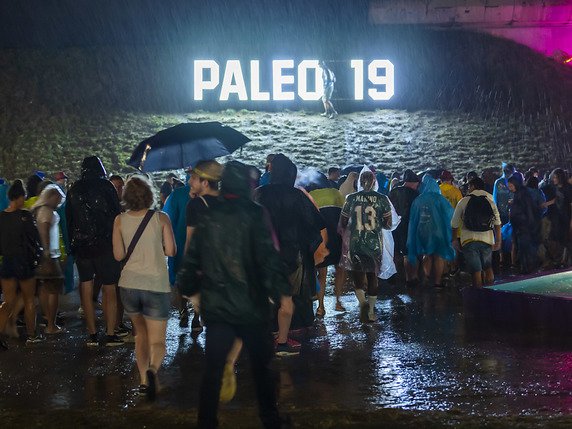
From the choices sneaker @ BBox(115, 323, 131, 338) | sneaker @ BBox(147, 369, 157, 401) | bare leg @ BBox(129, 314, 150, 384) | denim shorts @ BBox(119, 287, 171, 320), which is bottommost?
sneaker @ BBox(115, 323, 131, 338)

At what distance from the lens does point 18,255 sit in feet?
29.5

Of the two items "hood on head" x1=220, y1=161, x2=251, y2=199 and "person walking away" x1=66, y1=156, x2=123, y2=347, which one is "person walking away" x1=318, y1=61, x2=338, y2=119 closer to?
"person walking away" x1=66, y1=156, x2=123, y2=347

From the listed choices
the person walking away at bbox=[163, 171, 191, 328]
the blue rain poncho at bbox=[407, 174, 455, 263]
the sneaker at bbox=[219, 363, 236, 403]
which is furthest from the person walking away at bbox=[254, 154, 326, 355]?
the blue rain poncho at bbox=[407, 174, 455, 263]

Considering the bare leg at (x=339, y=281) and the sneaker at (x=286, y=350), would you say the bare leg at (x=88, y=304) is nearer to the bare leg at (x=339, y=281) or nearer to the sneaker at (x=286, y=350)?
the sneaker at (x=286, y=350)

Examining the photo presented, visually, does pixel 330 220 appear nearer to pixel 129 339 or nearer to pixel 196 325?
pixel 196 325

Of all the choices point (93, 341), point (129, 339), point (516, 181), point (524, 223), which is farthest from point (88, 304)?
point (516, 181)

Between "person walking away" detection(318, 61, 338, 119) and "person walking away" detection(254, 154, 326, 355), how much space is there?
19.0 meters

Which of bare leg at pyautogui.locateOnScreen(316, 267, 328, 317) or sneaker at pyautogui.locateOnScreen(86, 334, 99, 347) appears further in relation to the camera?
bare leg at pyautogui.locateOnScreen(316, 267, 328, 317)

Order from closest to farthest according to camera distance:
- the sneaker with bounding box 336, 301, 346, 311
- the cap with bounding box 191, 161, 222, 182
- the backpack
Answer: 1. the cap with bounding box 191, 161, 222, 182
2. the sneaker with bounding box 336, 301, 346, 311
3. the backpack

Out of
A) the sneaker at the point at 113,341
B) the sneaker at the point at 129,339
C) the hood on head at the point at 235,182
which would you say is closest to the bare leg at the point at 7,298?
the sneaker at the point at 113,341

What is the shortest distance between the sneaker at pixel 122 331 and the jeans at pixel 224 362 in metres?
4.03

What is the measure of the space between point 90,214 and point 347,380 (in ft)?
10.8

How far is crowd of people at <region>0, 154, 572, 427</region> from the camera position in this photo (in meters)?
5.32

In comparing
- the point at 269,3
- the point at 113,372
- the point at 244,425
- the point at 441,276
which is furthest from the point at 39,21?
the point at 244,425
